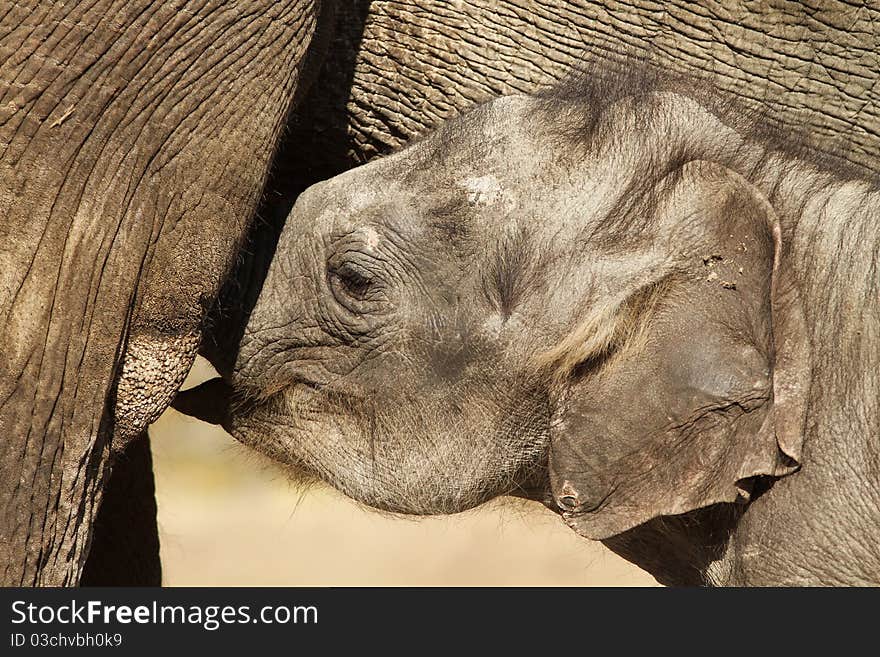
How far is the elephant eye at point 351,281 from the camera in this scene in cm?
246

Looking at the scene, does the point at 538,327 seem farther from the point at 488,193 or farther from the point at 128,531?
the point at 128,531

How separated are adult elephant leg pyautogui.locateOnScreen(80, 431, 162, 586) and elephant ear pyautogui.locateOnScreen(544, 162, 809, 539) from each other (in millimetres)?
1380

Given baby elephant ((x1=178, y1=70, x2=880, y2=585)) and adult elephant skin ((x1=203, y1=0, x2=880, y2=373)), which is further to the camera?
adult elephant skin ((x1=203, y1=0, x2=880, y2=373))

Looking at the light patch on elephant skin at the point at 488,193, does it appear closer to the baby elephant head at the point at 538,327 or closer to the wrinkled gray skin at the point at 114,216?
the baby elephant head at the point at 538,327

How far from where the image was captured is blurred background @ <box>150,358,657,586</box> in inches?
248

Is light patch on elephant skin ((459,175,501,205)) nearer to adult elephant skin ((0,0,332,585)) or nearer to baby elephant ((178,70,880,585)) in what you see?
baby elephant ((178,70,880,585))

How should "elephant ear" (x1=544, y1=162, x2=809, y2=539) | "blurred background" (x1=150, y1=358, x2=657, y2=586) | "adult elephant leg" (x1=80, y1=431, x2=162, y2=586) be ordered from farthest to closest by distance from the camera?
"blurred background" (x1=150, y1=358, x2=657, y2=586)
"adult elephant leg" (x1=80, y1=431, x2=162, y2=586)
"elephant ear" (x1=544, y1=162, x2=809, y2=539)

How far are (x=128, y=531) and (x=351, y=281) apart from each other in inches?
46.5

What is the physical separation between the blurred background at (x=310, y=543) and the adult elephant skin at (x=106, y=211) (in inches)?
125

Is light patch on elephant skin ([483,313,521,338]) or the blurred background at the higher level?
light patch on elephant skin ([483,313,521,338])

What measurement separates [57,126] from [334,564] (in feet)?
15.3

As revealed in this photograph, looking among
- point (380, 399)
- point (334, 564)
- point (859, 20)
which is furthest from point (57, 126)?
point (334, 564)

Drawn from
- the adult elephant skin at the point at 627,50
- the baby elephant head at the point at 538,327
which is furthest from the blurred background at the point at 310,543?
the baby elephant head at the point at 538,327

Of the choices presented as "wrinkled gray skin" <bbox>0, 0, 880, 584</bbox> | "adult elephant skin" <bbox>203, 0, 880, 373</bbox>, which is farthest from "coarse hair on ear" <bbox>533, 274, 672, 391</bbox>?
"adult elephant skin" <bbox>203, 0, 880, 373</bbox>
